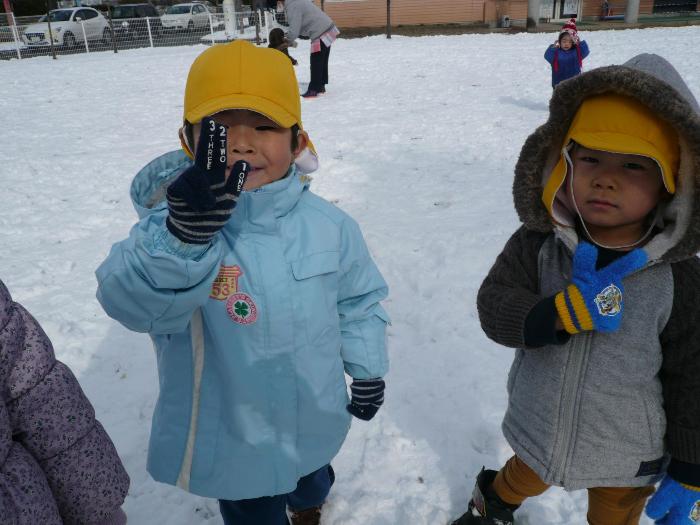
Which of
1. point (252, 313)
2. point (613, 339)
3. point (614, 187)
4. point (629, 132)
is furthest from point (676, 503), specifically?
point (252, 313)

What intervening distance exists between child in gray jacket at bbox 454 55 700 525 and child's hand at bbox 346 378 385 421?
0.40m

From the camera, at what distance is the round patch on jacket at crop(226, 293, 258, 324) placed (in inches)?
57.3

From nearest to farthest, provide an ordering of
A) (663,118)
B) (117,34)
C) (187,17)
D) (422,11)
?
(663,118)
(117,34)
(187,17)
(422,11)

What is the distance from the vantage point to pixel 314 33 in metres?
9.68

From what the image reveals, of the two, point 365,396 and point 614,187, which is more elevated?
point 614,187

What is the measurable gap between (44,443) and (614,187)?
1470 millimetres

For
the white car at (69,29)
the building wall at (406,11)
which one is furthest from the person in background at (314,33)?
the building wall at (406,11)

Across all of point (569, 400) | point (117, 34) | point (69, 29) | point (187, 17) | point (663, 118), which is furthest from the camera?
point (187, 17)

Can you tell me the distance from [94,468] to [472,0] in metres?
27.4

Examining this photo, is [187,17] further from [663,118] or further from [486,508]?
[663,118]

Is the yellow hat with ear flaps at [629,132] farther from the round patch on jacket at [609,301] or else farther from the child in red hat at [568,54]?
the child in red hat at [568,54]

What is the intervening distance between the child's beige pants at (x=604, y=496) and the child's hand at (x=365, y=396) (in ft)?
1.79

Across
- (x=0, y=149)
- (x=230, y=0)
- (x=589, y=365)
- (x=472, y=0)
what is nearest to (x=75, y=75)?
(x=0, y=149)

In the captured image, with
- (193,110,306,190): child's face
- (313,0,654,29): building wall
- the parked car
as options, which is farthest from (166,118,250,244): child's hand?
(313,0,654,29): building wall
